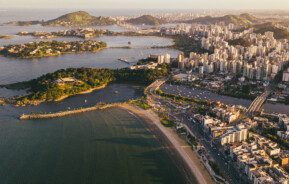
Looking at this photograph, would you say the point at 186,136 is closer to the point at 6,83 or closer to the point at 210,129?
the point at 210,129

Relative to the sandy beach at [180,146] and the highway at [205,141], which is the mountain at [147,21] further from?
the sandy beach at [180,146]

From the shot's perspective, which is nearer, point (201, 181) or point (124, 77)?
point (201, 181)

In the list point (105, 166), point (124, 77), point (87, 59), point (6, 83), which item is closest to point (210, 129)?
point (105, 166)

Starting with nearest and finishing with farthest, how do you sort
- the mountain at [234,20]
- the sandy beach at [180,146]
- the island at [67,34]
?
1. the sandy beach at [180,146]
2. the island at [67,34]
3. the mountain at [234,20]

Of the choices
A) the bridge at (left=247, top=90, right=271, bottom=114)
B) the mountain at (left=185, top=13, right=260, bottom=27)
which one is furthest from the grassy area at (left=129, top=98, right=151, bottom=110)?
the mountain at (left=185, top=13, right=260, bottom=27)

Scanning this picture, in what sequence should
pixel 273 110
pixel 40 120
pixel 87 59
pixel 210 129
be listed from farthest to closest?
pixel 87 59 → pixel 273 110 → pixel 40 120 → pixel 210 129

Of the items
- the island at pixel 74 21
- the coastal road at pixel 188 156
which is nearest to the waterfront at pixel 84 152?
the coastal road at pixel 188 156

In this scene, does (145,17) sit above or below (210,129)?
above

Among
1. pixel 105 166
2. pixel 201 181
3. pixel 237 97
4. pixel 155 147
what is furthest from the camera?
pixel 237 97
